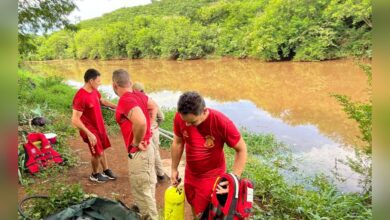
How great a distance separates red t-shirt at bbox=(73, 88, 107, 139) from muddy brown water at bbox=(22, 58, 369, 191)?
4.71 meters

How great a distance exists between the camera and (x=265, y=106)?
16391 mm

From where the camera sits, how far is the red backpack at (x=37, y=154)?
5660 mm

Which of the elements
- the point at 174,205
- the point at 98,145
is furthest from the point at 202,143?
the point at 98,145

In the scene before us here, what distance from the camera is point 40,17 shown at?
7.61 m

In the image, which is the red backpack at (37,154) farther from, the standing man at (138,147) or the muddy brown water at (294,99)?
the muddy brown water at (294,99)

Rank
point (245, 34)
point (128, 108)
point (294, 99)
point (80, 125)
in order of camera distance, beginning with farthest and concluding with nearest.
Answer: point (245, 34) → point (294, 99) → point (80, 125) → point (128, 108)

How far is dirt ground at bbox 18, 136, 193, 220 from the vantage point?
518cm

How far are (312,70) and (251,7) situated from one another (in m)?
18.4

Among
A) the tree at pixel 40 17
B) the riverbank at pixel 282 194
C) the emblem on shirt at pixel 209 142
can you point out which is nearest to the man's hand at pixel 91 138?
the riverbank at pixel 282 194

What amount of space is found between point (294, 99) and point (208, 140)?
14.9 metres

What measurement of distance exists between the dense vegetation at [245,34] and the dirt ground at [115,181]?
632 centimetres

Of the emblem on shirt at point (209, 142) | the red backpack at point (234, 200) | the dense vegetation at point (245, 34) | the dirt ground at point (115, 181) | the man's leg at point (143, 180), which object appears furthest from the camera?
the dense vegetation at point (245, 34)

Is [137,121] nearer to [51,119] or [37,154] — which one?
[37,154]

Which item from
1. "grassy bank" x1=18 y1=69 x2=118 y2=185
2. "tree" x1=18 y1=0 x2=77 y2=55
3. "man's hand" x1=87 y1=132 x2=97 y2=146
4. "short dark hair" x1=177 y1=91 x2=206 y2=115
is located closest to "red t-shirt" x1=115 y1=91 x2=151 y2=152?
"short dark hair" x1=177 y1=91 x2=206 y2=115
